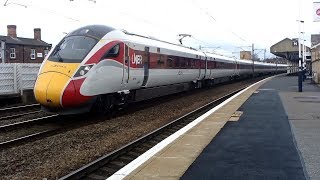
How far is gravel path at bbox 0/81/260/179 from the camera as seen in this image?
7414 millimetres

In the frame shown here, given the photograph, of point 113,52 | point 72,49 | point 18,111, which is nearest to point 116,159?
point 72,49

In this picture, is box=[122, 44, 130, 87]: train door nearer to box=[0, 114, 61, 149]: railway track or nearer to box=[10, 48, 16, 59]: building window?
box=[0, 114, 61, 149]: railway track

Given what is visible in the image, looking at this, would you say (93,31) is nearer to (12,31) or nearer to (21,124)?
(21,124)

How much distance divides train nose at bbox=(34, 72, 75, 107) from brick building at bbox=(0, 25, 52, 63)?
47471 millimetres

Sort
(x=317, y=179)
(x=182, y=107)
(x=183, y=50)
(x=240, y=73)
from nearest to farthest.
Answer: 1. (x=317, y=179)
2. (x=182, y=107)
3. (x=183, y=50)
4. (x=240, y=73)

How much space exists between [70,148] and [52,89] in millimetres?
3218

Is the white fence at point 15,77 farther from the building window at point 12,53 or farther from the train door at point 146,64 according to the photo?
the building window at point 12,53

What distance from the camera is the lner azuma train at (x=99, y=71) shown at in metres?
12.3

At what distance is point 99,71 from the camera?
13133 mm

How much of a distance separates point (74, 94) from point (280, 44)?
103 metres

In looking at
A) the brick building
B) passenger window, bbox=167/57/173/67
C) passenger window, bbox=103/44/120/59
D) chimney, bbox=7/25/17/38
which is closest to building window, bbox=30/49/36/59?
the brick building

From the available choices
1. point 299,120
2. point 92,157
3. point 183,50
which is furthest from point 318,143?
point 183,50

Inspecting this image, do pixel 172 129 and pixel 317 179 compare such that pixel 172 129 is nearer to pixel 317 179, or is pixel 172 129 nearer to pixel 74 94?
pixel 74 94

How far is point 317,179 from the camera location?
5867 mm
